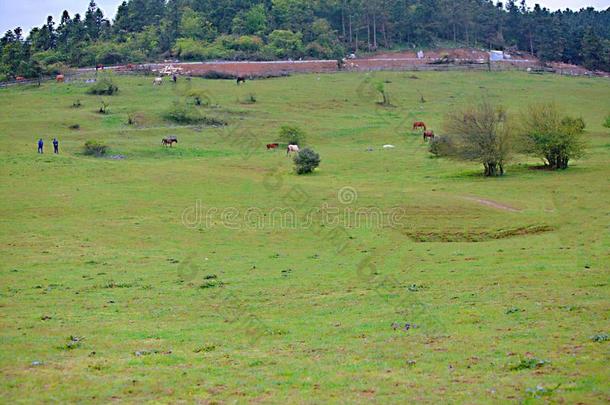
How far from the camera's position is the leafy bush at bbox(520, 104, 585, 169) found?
51469mm

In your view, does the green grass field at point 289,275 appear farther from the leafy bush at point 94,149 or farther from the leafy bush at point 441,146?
the leafy bush at point 94,149

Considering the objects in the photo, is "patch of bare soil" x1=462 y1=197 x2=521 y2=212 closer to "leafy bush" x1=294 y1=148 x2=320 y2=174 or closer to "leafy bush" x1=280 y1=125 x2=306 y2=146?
"leafy bush" x1=294 y1=148 x2=320 y2=174

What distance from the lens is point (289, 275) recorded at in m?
26.9

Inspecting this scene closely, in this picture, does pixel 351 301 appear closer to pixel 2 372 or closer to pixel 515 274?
pixel 515 274

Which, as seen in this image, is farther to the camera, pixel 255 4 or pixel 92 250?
pixel 255 4

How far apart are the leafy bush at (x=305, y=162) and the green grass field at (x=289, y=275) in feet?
4.66

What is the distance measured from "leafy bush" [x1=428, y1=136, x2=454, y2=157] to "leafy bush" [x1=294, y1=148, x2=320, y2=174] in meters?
9.80

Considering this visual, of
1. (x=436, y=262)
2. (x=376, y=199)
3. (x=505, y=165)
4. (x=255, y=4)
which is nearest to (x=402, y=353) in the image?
(x=436, y=262)

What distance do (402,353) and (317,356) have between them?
1.83m

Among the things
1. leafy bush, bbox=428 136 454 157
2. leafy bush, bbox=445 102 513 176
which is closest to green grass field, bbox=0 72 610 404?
leafy bush, bbox=428 136 454 157

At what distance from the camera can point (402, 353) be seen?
16.4 meters

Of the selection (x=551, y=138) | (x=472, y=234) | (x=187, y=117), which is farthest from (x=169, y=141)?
(x=472, y=234)

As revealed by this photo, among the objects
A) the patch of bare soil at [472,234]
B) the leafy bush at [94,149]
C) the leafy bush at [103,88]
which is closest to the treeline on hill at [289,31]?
the leafy bush at [103,88]

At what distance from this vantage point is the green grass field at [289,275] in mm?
14617
